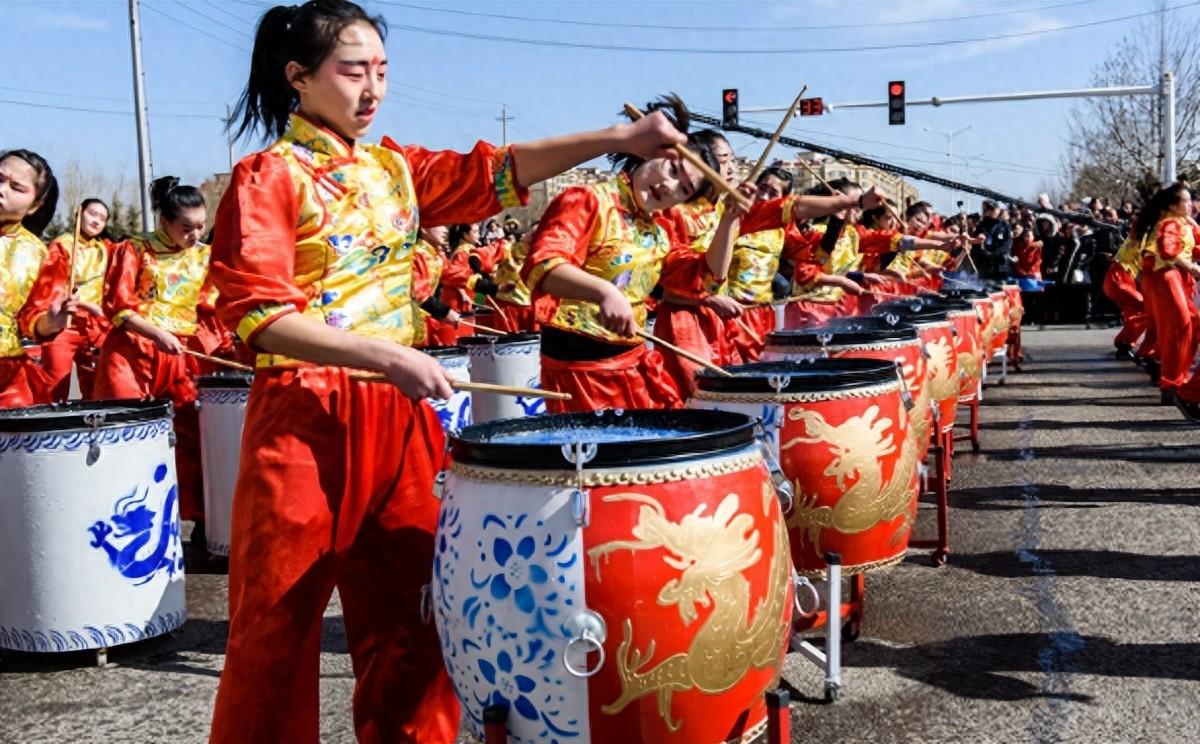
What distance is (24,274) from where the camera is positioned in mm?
4824

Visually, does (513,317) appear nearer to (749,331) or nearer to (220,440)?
(749,331)

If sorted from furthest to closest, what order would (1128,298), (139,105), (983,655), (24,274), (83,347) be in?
(139,105), (1128,298), (83,347), (24,274), (983,655)

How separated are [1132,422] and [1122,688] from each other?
20.0 feet

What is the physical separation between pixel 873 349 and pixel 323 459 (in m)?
2.79

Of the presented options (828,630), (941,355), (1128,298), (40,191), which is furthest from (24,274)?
(1128,298)

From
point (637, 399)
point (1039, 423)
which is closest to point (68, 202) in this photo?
point (1039, 423)

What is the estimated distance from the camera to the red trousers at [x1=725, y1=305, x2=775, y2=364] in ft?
22.4

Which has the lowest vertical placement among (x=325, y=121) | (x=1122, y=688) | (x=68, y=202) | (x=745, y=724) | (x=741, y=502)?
(x=1122, y=688)

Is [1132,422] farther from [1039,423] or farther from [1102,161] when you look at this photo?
[1102,161]

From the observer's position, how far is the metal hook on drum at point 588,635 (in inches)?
81.2

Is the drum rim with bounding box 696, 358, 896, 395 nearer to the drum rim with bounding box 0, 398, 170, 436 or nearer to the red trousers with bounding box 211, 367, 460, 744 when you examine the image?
the red trousers with bounding box 211, 367, 460, 744

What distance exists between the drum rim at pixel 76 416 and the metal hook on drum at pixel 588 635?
250 cm

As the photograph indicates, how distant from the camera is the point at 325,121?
2432mm

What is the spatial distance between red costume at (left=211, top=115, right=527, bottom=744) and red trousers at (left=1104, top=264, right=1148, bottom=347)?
11.1 meters
